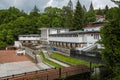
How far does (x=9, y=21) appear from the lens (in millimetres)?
87125

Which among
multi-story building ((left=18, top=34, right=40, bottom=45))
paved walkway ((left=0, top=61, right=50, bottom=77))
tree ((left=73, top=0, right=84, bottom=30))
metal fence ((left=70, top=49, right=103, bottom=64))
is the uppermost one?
tree ((left=73, top=0, right=84, bottom=30))

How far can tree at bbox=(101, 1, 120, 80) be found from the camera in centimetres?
1620

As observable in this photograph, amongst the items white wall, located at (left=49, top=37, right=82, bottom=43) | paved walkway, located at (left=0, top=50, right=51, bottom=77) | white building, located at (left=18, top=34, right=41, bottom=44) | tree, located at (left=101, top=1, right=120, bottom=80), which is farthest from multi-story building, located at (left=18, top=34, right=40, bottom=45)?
tree, located at (left=101, top=1, right=120, bottom=80)

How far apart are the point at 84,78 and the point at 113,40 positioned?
6512 millimetres

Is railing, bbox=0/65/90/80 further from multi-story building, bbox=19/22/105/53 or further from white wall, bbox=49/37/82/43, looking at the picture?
white wall, bbox=49/37/82/43

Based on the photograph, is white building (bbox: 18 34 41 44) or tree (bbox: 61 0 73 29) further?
tree (bbox: 61 0 73 29)

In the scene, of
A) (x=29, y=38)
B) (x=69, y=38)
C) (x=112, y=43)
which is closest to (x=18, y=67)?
(x=112, y=43)

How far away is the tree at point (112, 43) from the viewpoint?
16203 mm

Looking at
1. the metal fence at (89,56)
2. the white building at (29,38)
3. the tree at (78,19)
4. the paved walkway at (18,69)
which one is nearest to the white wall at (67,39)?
the metal fence at (89,56)

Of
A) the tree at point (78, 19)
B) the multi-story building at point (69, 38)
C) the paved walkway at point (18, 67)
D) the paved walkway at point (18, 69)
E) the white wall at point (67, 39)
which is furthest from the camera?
the tree at point (78, 19)

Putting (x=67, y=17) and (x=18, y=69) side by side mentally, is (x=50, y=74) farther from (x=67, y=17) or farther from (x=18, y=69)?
(x=67, y=17)

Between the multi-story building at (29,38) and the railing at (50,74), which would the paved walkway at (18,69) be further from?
the multi-story building at (29,38)

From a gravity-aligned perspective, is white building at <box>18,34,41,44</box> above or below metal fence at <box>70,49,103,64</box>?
above

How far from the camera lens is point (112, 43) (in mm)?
16734
